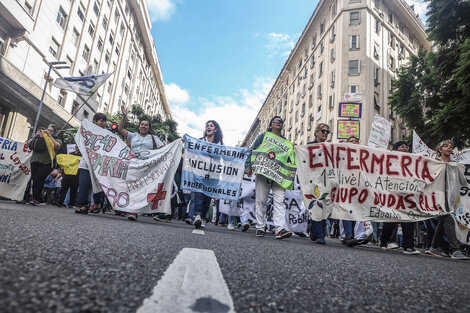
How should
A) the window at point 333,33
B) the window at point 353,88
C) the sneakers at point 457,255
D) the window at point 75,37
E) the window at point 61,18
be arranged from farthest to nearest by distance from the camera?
the window at point 333,33
the window at point 353,88
the window at point 75,37
the window at point 61,18
the sneakers at point 457,255

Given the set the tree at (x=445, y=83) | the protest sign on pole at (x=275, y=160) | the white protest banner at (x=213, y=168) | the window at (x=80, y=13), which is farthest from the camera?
the window at (x=80, y=13)

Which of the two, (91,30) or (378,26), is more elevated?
(378,26)

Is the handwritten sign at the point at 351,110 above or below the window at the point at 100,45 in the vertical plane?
below

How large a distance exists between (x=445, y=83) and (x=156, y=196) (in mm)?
10663

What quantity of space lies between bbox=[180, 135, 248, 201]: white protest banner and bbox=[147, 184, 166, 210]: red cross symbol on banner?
450mm

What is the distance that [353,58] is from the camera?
89.1 ft

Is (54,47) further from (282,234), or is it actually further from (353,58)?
(353,58)

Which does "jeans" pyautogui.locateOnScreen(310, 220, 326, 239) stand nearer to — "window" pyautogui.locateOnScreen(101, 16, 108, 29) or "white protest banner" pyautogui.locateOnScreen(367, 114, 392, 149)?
"white protest banner" pyautogui.locateOnScreen(367, 114, 392, 149)

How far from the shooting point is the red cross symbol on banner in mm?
5195

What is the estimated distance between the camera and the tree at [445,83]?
8859 mm

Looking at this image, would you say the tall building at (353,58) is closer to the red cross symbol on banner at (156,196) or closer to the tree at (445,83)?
the tree at (445,83)

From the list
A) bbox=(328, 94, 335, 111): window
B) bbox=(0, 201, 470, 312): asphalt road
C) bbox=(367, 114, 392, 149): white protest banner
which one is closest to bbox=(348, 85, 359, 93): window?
bbox=(328, 94, 335, 111): window

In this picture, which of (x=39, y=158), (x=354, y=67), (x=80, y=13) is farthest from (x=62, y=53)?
(x=354, y=67)

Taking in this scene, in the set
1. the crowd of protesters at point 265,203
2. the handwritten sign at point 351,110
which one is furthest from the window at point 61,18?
the handwritten sign at point 351,110
